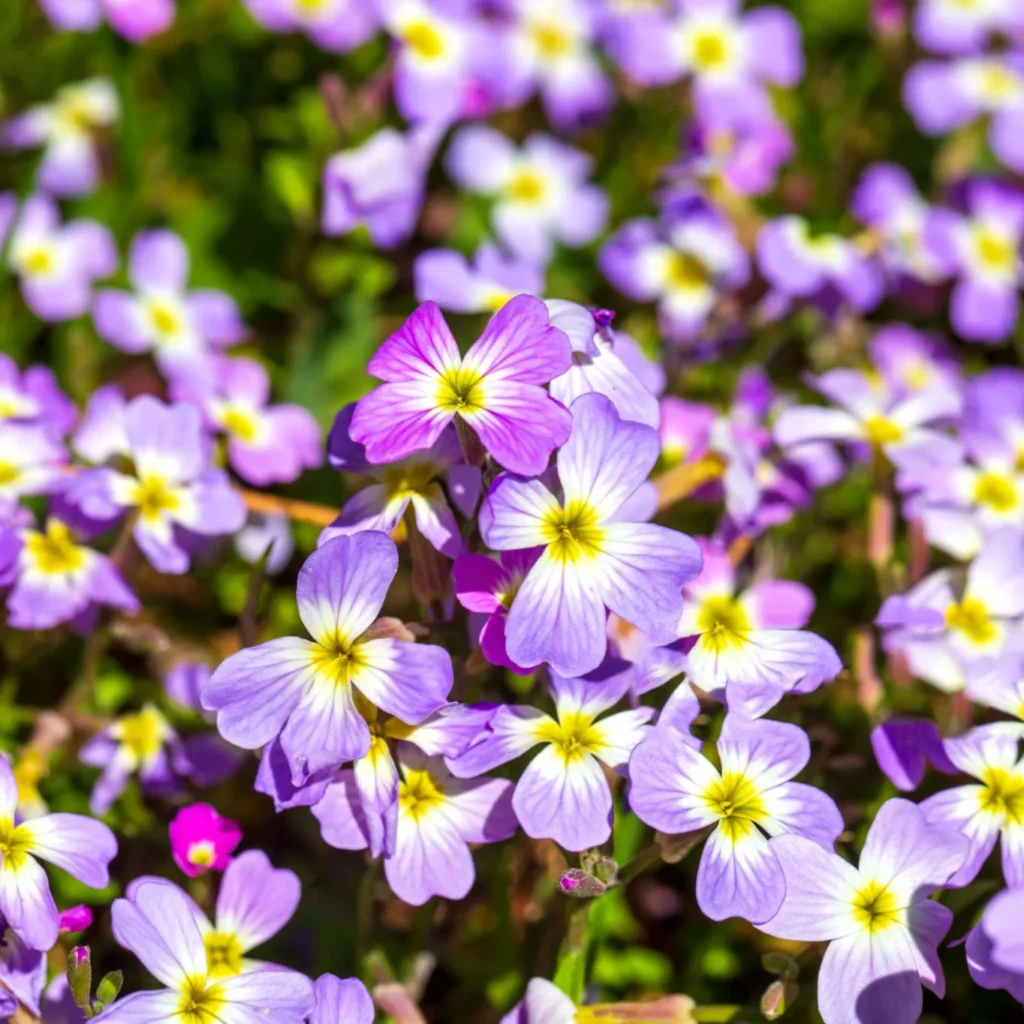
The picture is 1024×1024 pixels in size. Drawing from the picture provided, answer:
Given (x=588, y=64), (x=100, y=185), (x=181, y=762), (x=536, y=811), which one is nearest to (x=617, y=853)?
(x=536, y=811)

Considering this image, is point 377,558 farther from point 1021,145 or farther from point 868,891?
point 1021,145

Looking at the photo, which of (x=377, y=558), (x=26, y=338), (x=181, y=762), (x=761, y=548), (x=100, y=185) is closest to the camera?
(x=377, y=558)

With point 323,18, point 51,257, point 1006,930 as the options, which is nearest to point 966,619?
point 1006,930

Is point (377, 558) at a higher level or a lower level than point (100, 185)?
higher

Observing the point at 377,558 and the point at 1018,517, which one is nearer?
the point at 377,558

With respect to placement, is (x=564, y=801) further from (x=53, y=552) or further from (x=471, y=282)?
(x=471, y=282)

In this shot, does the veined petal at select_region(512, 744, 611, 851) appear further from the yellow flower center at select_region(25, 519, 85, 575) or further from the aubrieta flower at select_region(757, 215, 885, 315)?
the aubrieta flower at select_region(757, 215, 885, 315)
